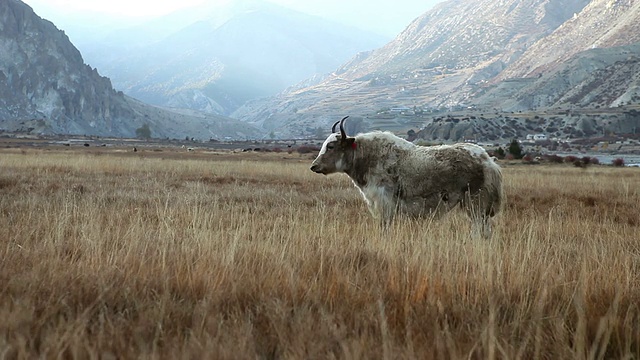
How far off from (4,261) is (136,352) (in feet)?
7.90

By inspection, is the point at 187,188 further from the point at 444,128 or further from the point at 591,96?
the point at 591,96

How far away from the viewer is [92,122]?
18388 centimetres

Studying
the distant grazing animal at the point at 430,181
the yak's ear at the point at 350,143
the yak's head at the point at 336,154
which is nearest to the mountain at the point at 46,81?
the yak's head at the point at 336,154

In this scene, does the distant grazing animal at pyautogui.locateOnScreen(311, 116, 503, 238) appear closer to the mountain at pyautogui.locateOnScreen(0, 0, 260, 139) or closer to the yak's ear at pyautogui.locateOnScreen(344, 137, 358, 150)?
the yak's ear at pyautogui.locateOnScreen(344, 137, 358, 150)

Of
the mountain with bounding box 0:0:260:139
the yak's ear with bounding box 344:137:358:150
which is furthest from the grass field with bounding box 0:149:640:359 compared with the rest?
the mountain with bounding box 0:0:260:139

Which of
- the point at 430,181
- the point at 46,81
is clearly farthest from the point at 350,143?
the point at 46,81

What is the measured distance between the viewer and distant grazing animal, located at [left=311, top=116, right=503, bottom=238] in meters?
8.70

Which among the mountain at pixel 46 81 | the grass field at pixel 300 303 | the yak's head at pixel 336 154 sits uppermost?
the mountain at pixel 46 81

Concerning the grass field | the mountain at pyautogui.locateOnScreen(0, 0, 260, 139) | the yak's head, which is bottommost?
the grass field

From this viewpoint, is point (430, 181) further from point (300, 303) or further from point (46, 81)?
point (46, 81)

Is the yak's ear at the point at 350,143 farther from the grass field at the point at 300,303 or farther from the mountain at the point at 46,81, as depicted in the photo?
the mountain at the point at 46,81

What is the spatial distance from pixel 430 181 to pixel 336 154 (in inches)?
80.0

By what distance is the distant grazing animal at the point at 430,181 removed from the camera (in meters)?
8.70

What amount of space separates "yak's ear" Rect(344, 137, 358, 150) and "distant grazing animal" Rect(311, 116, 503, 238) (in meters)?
0.33
